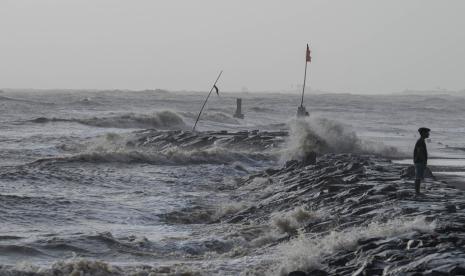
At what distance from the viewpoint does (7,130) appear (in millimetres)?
33969

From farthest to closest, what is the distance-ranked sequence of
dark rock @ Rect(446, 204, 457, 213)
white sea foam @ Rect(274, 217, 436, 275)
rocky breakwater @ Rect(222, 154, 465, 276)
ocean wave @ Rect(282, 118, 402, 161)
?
1. ocean wave @ Rect(282, 118, 402, 161)
2. dark rock @ Rect(446, 204, 457, 213)
3. white sea foam @ Rect(274, 217, 436, 275)
4. rocky breakwater @ Rect(222, 154, 465, 276)

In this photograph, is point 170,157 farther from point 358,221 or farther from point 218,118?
point 218,118

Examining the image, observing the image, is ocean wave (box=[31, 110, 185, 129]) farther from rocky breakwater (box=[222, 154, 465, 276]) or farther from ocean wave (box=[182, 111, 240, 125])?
rocky breakwater (box=[222, 154, 465, 276])

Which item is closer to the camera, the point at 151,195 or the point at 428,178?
the point at 428,178

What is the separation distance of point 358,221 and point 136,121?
108 feet

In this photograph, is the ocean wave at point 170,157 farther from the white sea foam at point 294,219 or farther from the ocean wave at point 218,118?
the ocean wave at point 218,118

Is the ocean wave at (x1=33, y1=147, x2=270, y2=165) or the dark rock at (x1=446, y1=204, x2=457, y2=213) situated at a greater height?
the dark rock at (x1=446, y1=204, x2=457, y2=213)

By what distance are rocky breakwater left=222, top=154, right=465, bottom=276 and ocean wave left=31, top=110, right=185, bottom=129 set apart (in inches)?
977

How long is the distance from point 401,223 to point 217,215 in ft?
16.5

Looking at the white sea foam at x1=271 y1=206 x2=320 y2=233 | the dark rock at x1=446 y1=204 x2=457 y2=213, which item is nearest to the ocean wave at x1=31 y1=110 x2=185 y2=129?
the white sea foam at x1=271 y1=206 x2=320 y2=233

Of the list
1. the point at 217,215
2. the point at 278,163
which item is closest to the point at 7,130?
the point at 278,163

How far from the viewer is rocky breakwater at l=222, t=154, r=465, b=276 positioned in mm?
7895

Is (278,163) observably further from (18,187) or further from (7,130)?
(7,130)

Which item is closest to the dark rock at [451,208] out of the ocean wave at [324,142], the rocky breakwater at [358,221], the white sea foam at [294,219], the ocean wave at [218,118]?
the rocky breakwater at [358,221]
